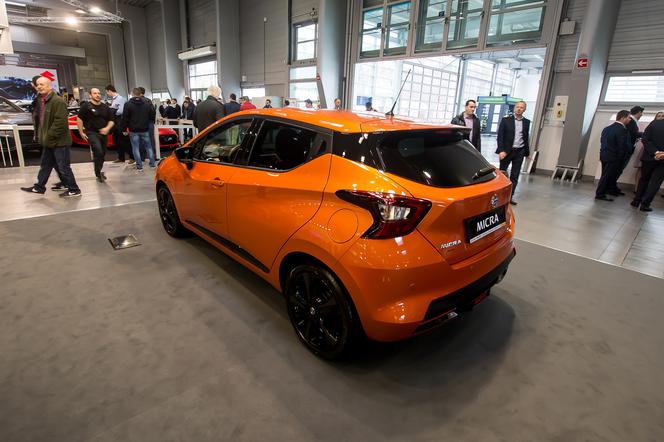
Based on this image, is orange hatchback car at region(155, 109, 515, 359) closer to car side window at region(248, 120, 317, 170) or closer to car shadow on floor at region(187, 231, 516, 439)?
car side window at region(248, 120, 317, 170)

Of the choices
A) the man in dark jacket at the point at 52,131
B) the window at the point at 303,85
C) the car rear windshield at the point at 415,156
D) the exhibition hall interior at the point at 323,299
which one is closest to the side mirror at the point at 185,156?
the exhibition hall interior at the point at 323,299

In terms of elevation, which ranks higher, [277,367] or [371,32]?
[371,32]

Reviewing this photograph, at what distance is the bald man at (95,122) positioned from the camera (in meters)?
5.84

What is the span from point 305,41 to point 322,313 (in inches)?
551

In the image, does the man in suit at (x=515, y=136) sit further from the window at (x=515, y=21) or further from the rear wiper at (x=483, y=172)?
the window at (x=515, y=21)

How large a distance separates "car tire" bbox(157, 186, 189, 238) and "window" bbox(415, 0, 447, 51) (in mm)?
9691

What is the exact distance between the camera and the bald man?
584cm

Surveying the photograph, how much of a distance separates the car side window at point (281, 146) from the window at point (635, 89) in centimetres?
891

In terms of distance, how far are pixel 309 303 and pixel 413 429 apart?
80 centimetres

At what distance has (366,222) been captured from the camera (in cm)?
Result: 167

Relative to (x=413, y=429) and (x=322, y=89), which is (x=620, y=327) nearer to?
(x=413, y=429)

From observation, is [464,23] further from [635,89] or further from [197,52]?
[197,52]

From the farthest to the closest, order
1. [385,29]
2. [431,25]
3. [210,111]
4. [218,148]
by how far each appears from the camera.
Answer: [385,29], [431,25], [210,111], [218,148]

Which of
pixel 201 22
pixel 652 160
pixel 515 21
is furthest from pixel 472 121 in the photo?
pixel 201 22
